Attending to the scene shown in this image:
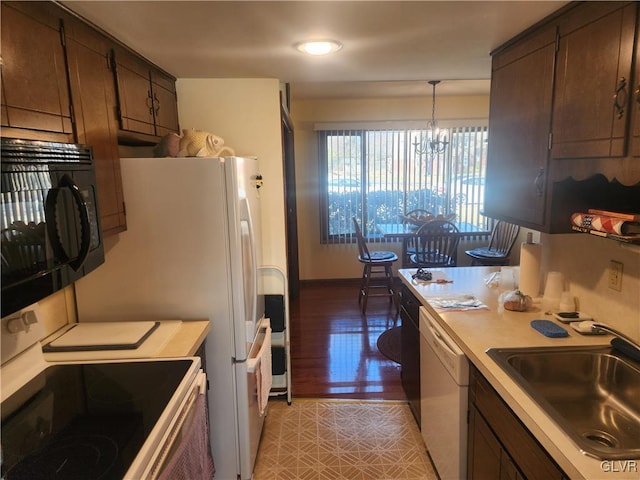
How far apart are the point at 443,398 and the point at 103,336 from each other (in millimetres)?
1497

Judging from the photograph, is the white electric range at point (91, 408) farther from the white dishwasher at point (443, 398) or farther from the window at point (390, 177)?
the window at point (390, 177)

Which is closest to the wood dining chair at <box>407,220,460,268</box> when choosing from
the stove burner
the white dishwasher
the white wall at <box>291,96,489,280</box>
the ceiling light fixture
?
the white wall at <box>291,96,489,280</box>

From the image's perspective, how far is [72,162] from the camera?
130cm

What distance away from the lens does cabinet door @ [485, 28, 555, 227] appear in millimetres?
1730

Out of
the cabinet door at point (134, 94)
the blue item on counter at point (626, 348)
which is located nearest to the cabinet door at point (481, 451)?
the blue item on counter at point (626, 348)

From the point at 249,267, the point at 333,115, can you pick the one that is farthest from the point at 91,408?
the point at 333,115

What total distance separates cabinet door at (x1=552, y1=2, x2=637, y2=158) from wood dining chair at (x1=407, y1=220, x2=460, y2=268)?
2.57 meters

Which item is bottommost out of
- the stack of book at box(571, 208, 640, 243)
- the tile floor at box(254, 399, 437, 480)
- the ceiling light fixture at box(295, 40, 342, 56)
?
the tile floor at box(254, 399, 437, 480)

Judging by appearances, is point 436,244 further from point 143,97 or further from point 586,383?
point 143,97

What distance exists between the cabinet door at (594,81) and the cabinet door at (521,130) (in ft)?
0.28

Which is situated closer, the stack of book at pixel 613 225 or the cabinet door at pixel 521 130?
the stack of book at pixel 613 225

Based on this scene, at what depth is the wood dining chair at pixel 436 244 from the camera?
4207 millimetres

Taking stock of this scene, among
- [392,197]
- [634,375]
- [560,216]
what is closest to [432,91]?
[392,197]

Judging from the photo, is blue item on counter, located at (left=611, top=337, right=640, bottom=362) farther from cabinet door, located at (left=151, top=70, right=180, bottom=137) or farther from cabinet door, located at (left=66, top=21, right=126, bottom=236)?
cabinet door, located at (left=151, top=70, right=180, bottom=137)
